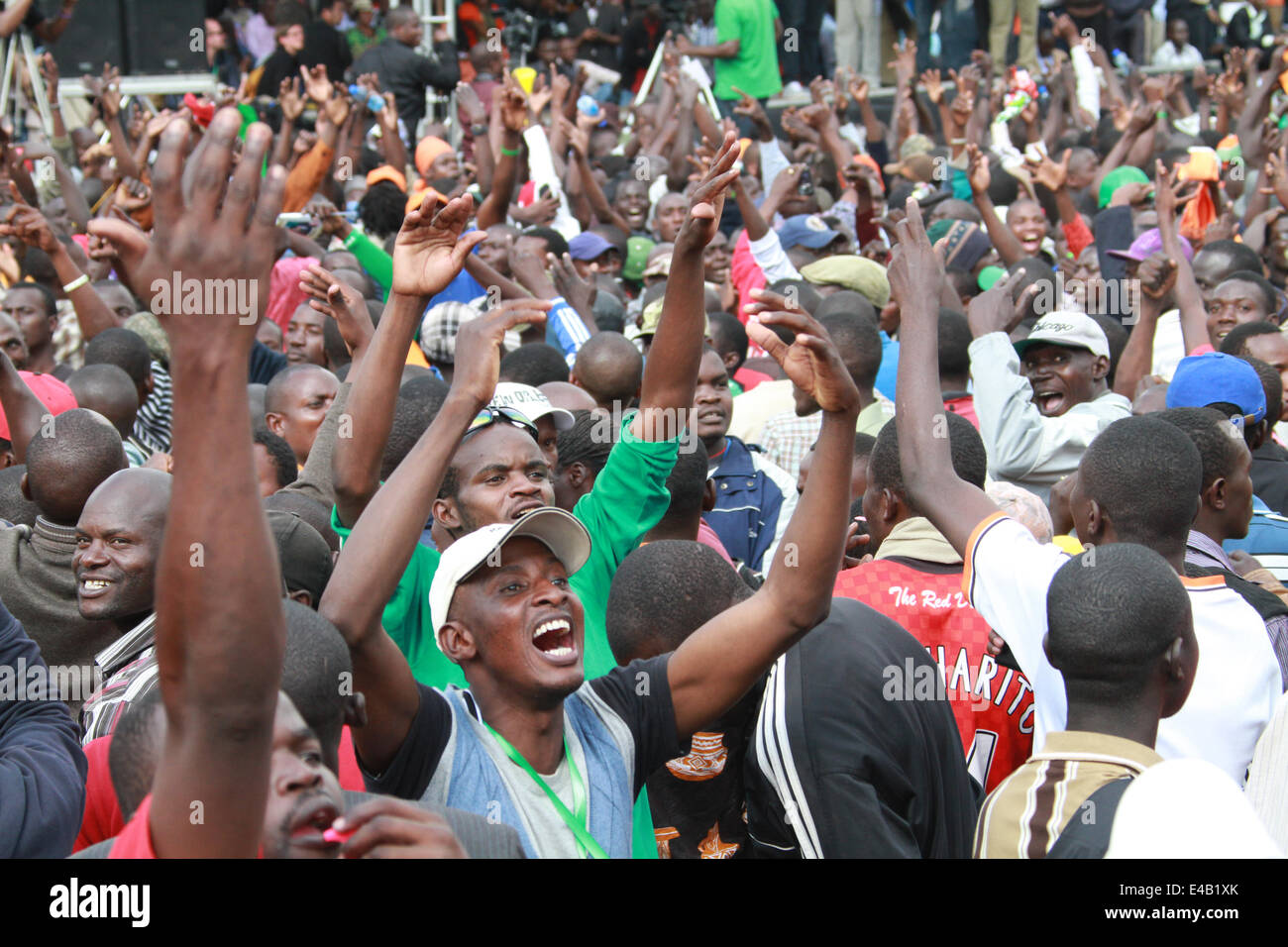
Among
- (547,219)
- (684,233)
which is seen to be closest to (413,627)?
(684,233)

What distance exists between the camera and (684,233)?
3129 mm

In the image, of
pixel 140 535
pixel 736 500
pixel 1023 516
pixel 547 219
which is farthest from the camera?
pixel 547 219

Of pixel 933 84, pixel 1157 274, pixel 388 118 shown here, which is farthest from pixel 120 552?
pixel 933 84

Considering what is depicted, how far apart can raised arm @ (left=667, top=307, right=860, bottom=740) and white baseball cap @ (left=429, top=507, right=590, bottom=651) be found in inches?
13.0

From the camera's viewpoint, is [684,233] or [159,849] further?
[684,233]

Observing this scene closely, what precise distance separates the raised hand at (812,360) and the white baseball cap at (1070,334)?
2.70m

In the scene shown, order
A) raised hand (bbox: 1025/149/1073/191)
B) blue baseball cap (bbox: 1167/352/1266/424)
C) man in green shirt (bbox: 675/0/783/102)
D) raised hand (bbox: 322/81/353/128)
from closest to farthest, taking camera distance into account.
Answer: blue baseball cap (bbox: 1167/352/1266/424) < raised hand (bbox: 1025/149/1073/191) < raised hand (bbox: 322/81/353/128) < man in green shirt (bbox: 675/0/783/102)

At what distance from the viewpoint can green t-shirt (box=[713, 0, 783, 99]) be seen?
42.1 feet

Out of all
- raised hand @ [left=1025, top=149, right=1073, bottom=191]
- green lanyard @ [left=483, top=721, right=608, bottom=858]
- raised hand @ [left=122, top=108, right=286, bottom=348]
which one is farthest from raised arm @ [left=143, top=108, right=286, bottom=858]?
raised hand @ [left=1025, top=149, right=1073, bottom=191]

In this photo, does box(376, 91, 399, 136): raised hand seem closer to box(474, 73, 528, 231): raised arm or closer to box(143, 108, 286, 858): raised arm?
box(474, 73, 528, 231): raised arm

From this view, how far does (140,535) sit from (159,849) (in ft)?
5.96

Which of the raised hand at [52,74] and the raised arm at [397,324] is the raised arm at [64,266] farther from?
the raised hand at [52,74]

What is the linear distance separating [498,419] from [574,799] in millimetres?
1203
